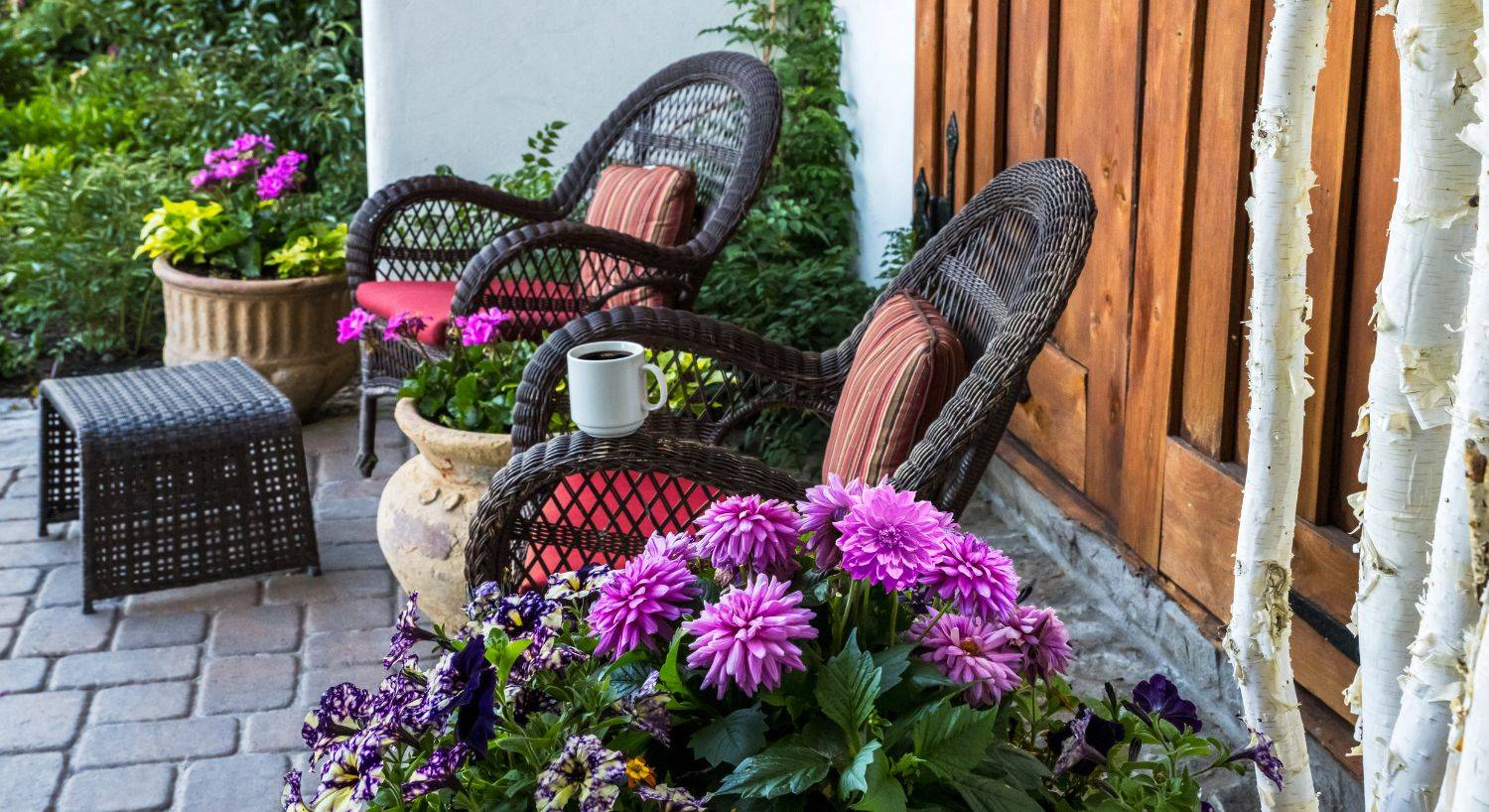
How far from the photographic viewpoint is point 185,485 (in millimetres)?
3105

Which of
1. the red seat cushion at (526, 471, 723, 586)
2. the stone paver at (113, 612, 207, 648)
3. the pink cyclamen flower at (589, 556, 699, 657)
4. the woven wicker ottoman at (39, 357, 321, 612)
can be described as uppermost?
the pink cyclamen flower at (589, 556, 699, 657)

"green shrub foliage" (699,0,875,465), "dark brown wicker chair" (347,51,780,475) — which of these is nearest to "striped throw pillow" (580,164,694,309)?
"dark brown wicker chair" (347,51,780,475)

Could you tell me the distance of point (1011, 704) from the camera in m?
1.20

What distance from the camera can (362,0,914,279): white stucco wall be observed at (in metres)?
4.38

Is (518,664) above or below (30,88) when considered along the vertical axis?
below

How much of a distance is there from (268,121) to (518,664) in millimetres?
4711

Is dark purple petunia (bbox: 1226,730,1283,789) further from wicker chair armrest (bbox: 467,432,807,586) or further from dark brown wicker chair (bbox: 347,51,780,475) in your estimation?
dark brown wicker chair (bbox: 347,51,780,475)

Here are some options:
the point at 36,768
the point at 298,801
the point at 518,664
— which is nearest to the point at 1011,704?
the point at 518,664

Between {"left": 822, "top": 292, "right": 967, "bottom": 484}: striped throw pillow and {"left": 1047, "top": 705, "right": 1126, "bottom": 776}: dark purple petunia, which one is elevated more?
{"left": 822, "top": 292, "right": 967, "bottom": 484}: striped throw pillow

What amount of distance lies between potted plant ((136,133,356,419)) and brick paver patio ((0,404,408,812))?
767 mm

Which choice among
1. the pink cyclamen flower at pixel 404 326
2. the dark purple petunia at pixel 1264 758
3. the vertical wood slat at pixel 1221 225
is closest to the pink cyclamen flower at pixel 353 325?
the pink cyclamen flower at pixel 404 326

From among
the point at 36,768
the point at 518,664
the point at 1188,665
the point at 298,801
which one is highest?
the point at 518,664

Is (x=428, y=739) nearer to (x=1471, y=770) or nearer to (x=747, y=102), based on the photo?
(x=1471, y=770)

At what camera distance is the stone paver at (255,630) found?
2.90 m
